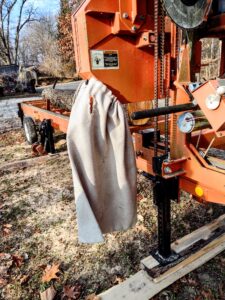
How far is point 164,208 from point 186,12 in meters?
1.43

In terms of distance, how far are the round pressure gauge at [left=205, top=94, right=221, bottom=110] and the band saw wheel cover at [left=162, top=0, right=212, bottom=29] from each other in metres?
0.48

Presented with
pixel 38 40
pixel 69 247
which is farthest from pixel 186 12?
pixel 38 40

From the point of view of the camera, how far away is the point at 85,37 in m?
2.10

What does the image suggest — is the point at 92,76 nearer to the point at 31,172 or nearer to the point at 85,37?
the point at 85,37

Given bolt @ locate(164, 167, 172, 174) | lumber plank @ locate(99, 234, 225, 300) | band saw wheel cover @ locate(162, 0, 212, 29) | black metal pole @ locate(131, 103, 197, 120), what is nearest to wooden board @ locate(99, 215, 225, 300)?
lumber plank @ locate(99, 234, 225, 300)

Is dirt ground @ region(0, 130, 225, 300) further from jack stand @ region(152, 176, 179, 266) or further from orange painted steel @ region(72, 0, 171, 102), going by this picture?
orange painted steel @ region(72, 0, 171, 102)

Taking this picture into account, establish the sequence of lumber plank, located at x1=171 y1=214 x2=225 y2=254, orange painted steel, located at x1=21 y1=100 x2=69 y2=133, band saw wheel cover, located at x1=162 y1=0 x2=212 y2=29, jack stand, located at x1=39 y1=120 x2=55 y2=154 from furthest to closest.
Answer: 1. jack stand, located at x1=39 y1=120 x2=55 y2=154
2. orange painted steel, located at x1=21 y1=100 x2=69 y2=133
3. lumber plank, located at x1=171 y1=214 x2=225 y2=254
4. band saw wheel cover, located at x1=162 y1=0 x2=212 y2=29

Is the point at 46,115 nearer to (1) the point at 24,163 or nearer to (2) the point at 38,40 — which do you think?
(1) the point at 24,163

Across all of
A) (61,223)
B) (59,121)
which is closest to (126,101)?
(61,223)

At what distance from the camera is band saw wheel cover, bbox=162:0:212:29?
5.49 ft

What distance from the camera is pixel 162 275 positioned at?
223 cm

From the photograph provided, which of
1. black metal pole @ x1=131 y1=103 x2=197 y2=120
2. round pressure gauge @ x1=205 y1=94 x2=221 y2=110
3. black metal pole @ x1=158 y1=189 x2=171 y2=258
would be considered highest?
round pressure gauge @ x1=205 y1=94 x2=221 y2=110

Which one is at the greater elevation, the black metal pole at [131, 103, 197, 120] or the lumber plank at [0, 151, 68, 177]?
the black metal pole at [131, 103, 197, 120]

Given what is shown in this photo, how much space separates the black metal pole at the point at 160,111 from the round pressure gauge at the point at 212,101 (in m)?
0.16
